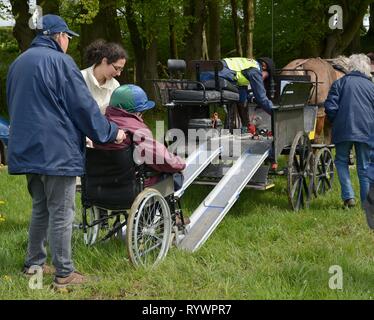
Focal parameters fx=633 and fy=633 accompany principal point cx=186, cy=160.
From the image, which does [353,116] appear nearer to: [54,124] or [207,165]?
[207,165]

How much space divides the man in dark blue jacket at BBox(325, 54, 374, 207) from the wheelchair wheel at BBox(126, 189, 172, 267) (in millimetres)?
2875

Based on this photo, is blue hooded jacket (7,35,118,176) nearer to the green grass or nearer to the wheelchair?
the wheelchair

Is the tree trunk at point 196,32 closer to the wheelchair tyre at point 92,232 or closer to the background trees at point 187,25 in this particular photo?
the background trees at point 187,25

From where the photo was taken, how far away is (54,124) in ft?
14.5

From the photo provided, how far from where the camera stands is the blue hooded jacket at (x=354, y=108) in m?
7.32

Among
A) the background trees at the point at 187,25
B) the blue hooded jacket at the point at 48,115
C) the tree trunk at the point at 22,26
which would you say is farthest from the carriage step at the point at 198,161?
the tree trunk at the point at 22,26

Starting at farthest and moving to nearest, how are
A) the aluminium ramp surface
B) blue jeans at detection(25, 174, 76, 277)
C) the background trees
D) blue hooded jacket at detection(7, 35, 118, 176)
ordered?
the background trees → the aluminium ramp surface → blue jeans at detection(25, 174, 76, 277) → blue hooded jacket at detection(7, 35, 118, 176)

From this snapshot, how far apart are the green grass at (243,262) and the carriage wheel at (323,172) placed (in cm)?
88

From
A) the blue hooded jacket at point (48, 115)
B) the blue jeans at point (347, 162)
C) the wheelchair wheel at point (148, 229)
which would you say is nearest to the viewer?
the blue hooded jacket at point (48, 115)

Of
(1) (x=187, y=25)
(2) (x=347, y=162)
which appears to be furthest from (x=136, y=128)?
(1) (x=187, y=25)

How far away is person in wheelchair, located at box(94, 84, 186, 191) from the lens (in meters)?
5.00

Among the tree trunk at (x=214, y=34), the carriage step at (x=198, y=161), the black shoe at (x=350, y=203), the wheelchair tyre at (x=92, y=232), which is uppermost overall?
the tree trunk at (x=214, y=34)

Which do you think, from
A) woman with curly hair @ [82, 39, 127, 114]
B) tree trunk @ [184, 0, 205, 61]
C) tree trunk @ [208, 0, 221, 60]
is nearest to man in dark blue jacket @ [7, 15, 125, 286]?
woman with curly hair @ [82, 39, 127, 114]
